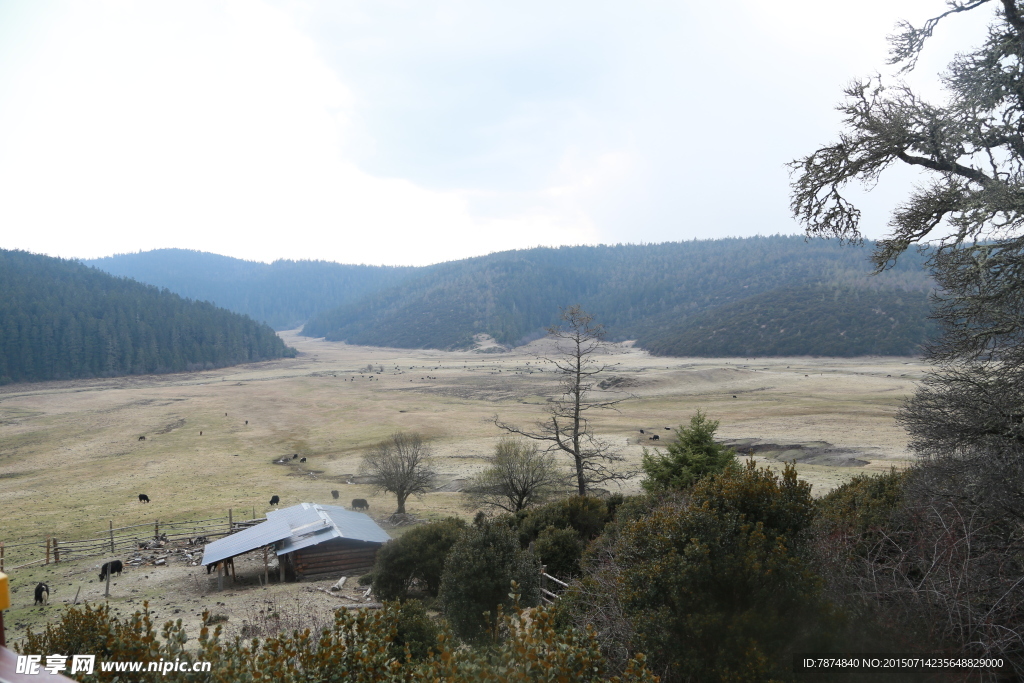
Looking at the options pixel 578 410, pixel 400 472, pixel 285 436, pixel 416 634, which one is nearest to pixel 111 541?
pixel 400 472

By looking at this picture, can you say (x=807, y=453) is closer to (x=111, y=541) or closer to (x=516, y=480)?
(x=516, y=480)

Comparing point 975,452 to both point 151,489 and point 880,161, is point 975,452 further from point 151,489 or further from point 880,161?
point 151,489

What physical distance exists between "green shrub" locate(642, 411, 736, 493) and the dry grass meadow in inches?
501

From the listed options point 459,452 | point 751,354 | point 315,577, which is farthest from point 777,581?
point 751,354

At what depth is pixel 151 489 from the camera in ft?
131

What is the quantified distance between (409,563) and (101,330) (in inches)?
5538

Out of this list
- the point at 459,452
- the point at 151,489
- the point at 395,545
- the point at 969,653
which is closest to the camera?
the point at 969,653

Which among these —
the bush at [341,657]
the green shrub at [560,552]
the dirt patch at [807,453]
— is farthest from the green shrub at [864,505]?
the dirt patch at [807,453]

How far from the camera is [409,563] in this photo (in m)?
20.4

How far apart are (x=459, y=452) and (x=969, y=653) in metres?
42.8

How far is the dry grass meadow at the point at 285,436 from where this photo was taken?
1149 inches

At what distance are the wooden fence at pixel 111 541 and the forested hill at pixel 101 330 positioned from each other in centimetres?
11056

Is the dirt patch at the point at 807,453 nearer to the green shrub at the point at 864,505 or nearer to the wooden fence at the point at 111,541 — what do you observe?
the green shrub at the point at 864,505

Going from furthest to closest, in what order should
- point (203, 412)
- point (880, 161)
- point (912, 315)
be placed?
1. point (912, 315)
2. point (203, 412)
3. point (880, 161)
